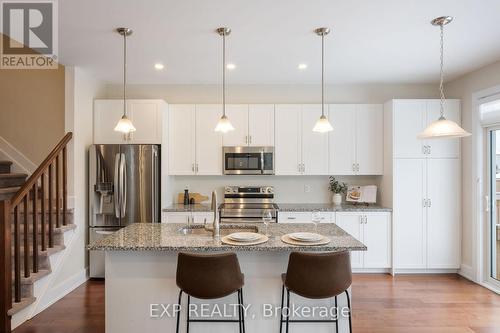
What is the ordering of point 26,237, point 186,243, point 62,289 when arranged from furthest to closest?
point 62,289, point 26,237, point 186,243

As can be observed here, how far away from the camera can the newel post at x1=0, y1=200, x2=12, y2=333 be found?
2598 mm

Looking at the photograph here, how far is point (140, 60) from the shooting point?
3.62m

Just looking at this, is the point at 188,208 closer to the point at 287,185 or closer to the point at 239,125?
the point at 239,125

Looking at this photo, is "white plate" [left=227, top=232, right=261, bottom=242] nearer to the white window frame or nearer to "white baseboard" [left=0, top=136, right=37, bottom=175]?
the white window frame

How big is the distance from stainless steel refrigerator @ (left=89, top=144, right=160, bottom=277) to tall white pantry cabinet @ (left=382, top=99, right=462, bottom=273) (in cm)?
330

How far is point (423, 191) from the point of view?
13.6 ft

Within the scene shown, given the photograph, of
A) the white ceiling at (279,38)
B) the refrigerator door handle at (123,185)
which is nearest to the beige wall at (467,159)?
the white ceiling at (279,38)

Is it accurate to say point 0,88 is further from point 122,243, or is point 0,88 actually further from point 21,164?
point 122,243

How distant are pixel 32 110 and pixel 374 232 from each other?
4931 mm

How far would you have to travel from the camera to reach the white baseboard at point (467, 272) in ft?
12.9

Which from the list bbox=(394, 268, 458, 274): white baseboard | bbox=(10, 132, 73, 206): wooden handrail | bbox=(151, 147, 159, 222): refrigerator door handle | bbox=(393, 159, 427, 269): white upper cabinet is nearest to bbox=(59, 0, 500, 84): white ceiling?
bbox=(10, 132, 73, 206): wooden handrail

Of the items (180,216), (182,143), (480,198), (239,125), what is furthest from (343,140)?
(180,216)

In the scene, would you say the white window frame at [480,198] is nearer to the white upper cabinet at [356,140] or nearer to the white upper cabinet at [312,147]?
the white upper cabinet at [356,140]

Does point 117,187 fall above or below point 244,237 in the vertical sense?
above
